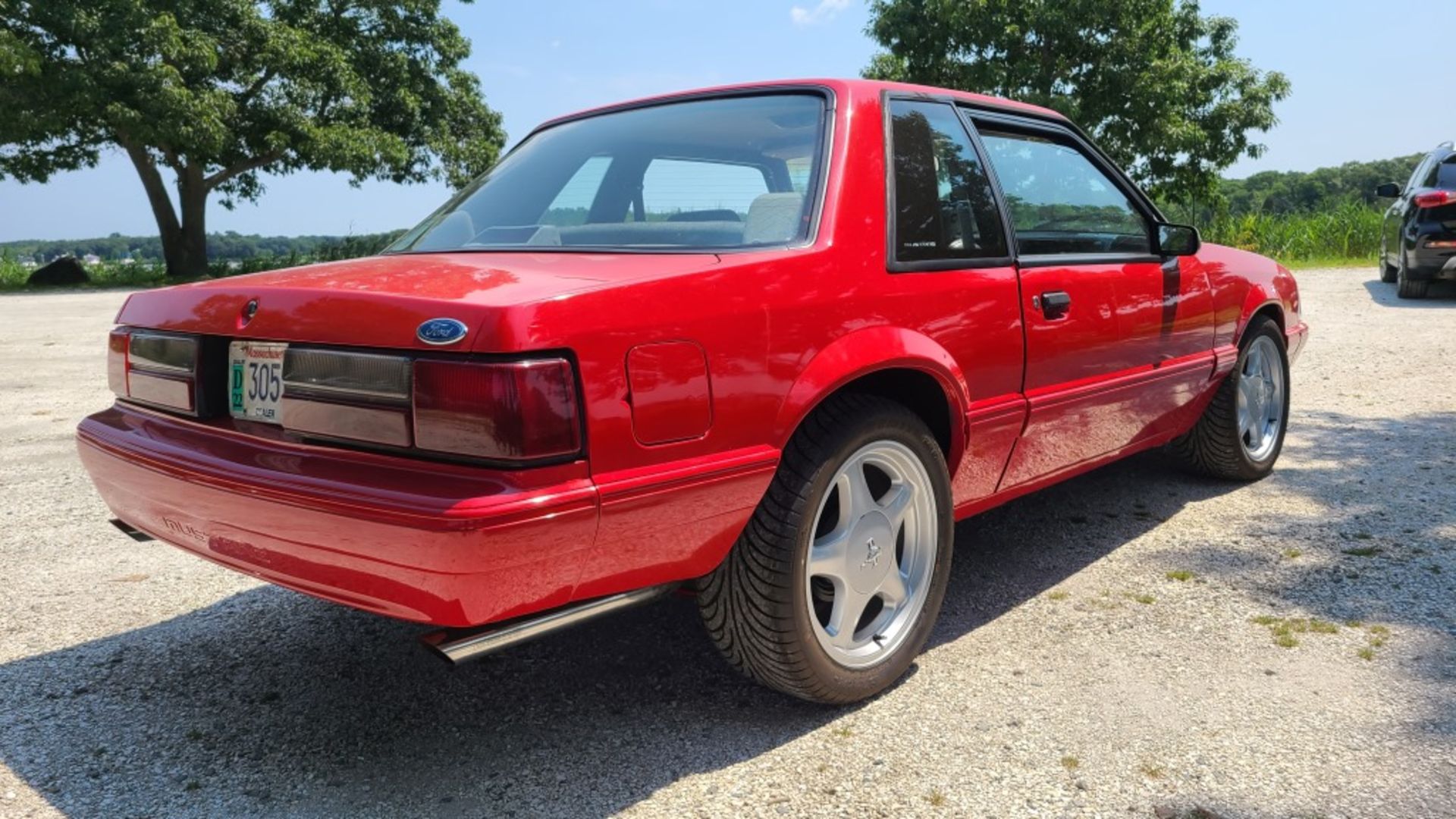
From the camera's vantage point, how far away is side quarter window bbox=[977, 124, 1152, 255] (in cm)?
330

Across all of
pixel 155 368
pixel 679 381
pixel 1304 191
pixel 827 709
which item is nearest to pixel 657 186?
pixel 679 381

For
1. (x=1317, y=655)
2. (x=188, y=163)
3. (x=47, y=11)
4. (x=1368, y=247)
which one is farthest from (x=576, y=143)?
(x=188, y=163)

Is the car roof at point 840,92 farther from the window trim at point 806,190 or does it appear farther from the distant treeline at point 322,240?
the distant treeline at point 322,240

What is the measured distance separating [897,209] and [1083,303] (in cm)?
88

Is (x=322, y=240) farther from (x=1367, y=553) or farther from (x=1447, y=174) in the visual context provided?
(x=1367, y=553)

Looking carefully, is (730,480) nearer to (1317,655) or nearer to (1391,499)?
(1317,655)

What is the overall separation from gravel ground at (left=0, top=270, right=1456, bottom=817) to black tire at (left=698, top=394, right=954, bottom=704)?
157 mm

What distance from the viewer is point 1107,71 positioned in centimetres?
2986

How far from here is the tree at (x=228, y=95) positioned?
72.0 feet

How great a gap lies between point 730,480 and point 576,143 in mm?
1448

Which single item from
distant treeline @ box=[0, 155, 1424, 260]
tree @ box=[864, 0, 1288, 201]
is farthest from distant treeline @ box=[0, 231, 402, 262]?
tree @ box=[864, 0, 1288, 201]

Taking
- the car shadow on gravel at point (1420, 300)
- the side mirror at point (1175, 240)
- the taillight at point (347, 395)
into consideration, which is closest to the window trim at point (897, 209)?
the side mirror at point (1175, 240)

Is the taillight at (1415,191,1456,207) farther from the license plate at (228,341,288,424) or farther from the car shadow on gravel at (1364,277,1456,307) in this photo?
the license plate at (228,341,288,424)

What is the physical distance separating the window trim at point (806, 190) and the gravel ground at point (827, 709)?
1136mm
